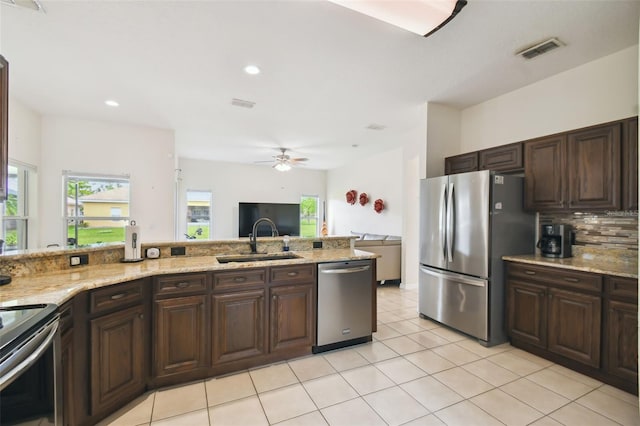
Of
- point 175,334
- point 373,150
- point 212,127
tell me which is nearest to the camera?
point 175,334

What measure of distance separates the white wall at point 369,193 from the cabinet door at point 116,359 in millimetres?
5038

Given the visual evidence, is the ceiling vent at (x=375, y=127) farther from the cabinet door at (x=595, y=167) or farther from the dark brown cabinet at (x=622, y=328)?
the dark brown cabinet at (x=622, y=328)

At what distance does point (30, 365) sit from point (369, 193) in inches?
264

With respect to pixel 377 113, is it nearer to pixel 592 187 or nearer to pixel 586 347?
pixel 592 187

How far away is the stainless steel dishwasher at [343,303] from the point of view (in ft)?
9.43

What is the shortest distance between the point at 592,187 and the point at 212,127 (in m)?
5.12

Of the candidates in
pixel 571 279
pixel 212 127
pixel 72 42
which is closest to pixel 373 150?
pixel 212 127

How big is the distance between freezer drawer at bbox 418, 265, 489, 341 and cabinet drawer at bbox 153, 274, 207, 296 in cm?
267

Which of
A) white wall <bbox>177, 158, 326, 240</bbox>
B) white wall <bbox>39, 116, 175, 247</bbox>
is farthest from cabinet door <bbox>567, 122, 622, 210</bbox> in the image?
white wall <bbox>177, 158, 326, 240</bbox>

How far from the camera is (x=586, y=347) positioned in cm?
248

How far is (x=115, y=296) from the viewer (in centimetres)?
198

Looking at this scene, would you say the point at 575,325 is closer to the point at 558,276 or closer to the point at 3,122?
the point at 558,276

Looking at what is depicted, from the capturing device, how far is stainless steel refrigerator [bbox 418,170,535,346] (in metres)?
3.07

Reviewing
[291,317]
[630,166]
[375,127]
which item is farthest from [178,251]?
[630,166]
